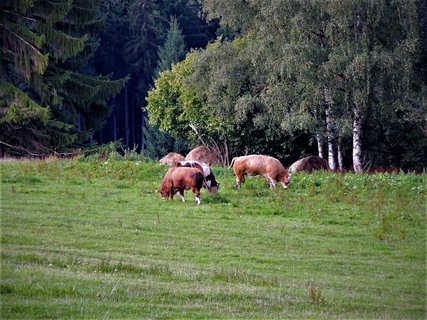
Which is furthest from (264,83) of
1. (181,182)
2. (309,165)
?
(181,182)

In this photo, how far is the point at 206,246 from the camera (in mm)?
16266

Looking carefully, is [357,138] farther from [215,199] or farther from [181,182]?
[181,182]

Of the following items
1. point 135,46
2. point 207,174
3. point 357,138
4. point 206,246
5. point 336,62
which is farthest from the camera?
point 135,46

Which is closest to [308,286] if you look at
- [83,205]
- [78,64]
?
[83,205]

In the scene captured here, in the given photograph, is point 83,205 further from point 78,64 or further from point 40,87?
point 78,64

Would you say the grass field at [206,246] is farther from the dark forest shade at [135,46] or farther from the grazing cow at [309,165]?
the dark forest shade at [135,46]

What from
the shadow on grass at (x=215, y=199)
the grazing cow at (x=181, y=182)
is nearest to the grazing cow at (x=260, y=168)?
the shadow on grass at (x=215, y=199)

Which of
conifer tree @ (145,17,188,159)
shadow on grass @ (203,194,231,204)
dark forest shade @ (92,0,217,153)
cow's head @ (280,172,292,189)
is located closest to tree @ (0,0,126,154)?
cow's head @ (280,172,292,189)

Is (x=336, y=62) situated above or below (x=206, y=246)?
above

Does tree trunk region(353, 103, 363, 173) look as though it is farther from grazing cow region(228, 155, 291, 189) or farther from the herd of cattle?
grazing cow region(228, 155, 291, 189)

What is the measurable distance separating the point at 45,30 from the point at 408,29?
17725 millimetres

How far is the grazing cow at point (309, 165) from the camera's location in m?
34.5

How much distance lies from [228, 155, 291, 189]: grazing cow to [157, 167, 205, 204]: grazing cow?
3188mm

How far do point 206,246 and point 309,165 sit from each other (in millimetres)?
19251
